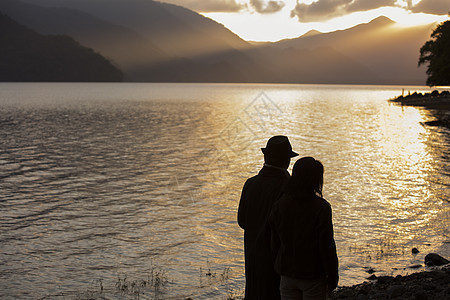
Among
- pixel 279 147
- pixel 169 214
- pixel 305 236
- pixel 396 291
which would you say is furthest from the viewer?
pixel 169 214

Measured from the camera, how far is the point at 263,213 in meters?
5.30

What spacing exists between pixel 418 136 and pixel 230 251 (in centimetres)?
3626

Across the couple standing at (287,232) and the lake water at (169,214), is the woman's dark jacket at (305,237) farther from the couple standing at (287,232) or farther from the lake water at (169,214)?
the lake water at (169,214)

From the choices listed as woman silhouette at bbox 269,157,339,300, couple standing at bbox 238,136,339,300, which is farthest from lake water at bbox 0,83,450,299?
woman silhouette at bbox 269,157,339,300

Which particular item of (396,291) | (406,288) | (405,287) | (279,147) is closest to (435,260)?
(405,287)

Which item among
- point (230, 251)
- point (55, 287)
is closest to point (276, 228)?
point (55, 287)

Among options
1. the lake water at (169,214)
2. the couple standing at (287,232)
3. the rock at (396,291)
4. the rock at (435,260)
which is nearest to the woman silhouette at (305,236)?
the couple standing at (287,232)

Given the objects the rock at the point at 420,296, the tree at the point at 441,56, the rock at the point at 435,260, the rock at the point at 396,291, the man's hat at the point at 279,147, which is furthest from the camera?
the tree at the point at 441,56

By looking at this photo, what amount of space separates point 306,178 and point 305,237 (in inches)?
25.0

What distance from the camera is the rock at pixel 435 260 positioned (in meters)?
12.3

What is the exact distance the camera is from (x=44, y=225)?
16469 mm

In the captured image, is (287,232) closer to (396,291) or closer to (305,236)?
(305,236)

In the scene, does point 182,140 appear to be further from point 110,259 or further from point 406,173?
point 110,259

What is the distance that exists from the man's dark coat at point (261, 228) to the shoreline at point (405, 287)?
4.62 m
